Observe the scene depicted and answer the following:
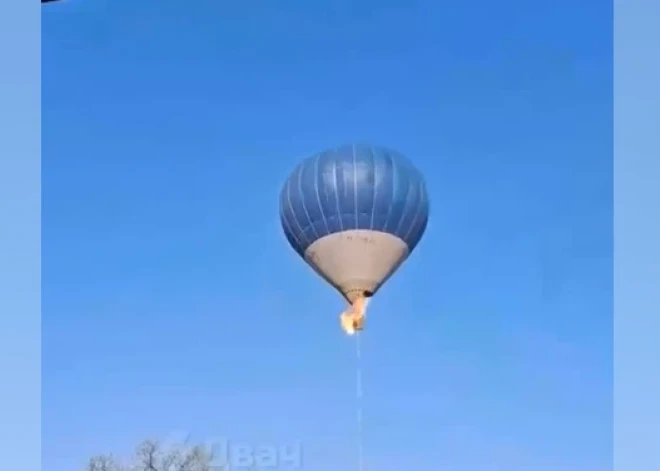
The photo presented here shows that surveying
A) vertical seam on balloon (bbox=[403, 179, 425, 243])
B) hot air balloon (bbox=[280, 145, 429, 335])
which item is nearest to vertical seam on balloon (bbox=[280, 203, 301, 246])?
hot air balloon (bbox=[280, 145, 429, 335])

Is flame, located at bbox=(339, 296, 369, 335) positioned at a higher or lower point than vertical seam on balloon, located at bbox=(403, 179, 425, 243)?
lower

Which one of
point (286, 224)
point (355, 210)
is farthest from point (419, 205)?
point (286, 224)

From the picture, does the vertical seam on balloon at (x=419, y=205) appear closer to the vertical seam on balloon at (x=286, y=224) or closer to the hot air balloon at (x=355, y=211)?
the hot air balloon at (x=355, y=211)

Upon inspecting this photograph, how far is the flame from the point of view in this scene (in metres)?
8.43

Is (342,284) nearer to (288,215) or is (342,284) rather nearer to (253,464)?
(288,215)

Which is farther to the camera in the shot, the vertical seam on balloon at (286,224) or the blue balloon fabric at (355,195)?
the vertical seam on balloon at (286,224)

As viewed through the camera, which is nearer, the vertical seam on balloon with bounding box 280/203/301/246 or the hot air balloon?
the hot air balloon

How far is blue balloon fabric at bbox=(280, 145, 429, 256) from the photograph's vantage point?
26.6ft

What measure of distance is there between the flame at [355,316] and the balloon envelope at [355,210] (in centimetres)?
10

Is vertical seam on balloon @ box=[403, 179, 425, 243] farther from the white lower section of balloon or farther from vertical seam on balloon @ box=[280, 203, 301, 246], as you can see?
vertical seam on balloon @ box=[280, 203, 301, 246]

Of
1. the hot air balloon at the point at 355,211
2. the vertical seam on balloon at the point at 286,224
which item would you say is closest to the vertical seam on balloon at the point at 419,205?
the hot air balloon at the point at 355,211

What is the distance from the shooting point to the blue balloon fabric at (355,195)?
8109 millimetres

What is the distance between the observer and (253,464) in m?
7.21

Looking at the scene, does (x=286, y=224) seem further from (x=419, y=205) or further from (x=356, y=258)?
(x=419, y=205)
